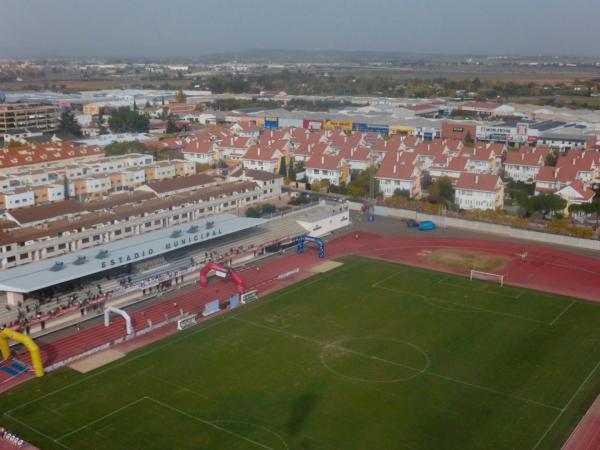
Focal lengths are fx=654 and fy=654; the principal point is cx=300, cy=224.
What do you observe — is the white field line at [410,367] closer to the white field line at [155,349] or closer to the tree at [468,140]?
the white field line at [155,349]

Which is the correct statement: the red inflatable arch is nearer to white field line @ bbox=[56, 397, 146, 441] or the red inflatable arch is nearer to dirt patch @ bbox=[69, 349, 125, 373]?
dirt patch @ bbox=[69, 349, 125, 373]

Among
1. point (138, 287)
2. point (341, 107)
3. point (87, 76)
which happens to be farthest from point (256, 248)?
point (87, 76)

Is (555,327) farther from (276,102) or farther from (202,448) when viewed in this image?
(276,102)

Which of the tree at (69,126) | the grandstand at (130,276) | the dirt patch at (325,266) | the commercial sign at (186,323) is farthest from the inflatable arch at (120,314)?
the tree at (69,126)

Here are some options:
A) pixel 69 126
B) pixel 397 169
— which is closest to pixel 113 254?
pixel 397 169

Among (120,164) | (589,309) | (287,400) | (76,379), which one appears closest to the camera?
(287,400)

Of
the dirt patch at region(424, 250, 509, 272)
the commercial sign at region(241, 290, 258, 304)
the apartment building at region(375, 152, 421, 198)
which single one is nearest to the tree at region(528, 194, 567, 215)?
the apartment building at region(375, 152, 421, 198)

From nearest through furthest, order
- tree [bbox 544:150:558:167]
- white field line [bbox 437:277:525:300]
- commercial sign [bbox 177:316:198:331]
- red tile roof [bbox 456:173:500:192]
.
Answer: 1. commercial sign [bbox 177:316:198:331]
2. white field line [bbox 437:277:525:300]
3. red tile roof [bbox 456:173:500:192]
4. tree [bbox 544:150:558:167]
